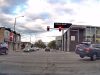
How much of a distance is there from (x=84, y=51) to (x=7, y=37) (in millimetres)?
64508

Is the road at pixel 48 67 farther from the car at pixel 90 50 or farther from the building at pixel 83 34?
the building at pixel 83 34

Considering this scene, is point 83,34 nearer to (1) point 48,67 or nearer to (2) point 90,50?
(2) point 90,50

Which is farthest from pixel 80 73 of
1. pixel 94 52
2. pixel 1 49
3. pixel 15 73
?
pixel 1 49

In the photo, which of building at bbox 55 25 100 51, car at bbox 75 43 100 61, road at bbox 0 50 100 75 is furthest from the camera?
building at bbox 55 25 100 51

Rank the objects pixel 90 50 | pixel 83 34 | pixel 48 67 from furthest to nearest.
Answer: pixel 83 34, pixel 90 50, pixel 48 67

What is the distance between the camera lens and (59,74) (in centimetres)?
1642

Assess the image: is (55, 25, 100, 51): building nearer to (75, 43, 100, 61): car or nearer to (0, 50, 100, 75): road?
(75, 43, 100, 61): car

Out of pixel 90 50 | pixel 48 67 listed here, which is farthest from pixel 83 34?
pixel 48 67

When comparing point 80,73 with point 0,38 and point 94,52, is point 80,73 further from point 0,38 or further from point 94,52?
point 0,38

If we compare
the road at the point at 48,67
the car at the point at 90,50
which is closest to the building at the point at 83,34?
the car at the point at 90,50

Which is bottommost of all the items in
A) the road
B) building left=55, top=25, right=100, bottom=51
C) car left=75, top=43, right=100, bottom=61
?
the road

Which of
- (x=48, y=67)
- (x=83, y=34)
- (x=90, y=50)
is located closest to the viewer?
(x=48, y=67)

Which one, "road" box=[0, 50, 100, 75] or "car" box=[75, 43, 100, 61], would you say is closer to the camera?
"road" box=[0, 50, 100, 75]

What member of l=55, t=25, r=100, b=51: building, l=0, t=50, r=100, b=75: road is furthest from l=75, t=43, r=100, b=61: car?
l=55, t=25, r=100, b=51: building
